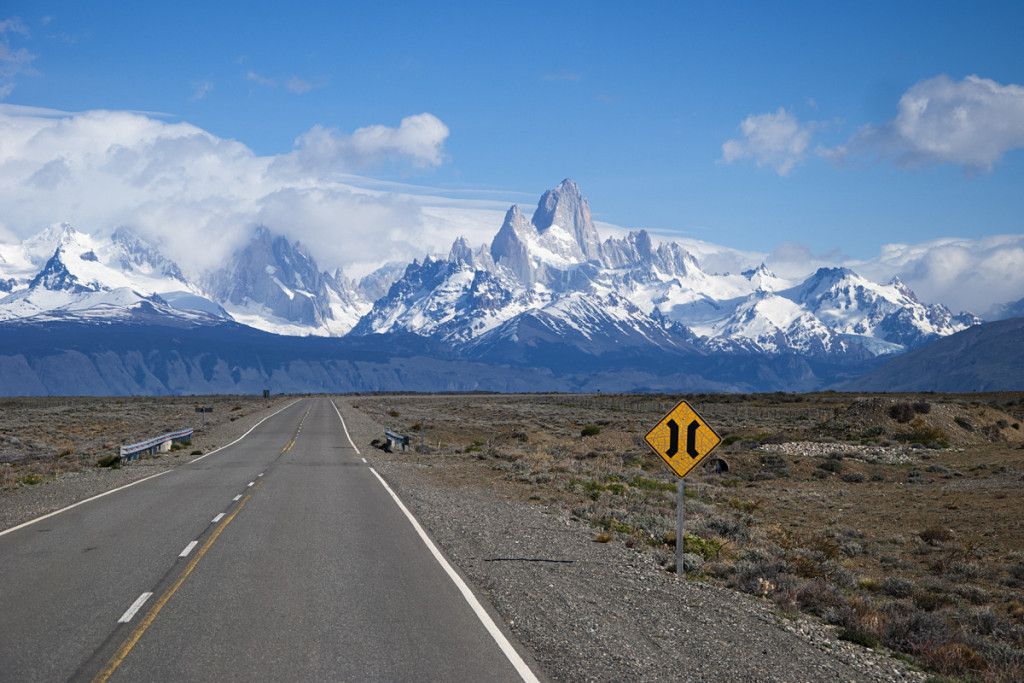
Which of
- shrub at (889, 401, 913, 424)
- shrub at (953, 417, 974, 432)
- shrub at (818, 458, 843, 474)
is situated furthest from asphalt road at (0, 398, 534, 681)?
shrub at (953, 417, 974, 432)

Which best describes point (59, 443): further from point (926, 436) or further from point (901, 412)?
point (901, 412)

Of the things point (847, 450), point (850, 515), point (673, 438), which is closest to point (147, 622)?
point (673, 438)

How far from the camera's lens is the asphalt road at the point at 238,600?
9352mm

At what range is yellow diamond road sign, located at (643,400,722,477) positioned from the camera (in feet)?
47.8

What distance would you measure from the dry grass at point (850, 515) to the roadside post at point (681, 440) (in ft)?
6.89

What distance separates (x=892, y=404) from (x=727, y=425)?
49.4 ft

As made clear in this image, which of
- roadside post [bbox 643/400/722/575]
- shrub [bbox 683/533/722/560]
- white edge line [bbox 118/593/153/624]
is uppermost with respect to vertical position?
roadside post [bbox 643/400/722/575]

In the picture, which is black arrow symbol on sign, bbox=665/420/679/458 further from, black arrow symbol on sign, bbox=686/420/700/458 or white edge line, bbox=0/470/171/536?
white edge line, bbox=0/470/171/536

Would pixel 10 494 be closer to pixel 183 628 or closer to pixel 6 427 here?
pixel 183 628

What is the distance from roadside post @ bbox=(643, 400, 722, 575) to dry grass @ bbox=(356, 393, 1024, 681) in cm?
210

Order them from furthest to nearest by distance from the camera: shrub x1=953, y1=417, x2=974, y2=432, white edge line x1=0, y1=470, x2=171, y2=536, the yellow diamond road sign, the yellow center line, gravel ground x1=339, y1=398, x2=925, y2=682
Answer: shrub x1=953, y1=417, x2=974, y2=432, white edge line x1=0, y1=470, x2=171, y2=536, the yellow diamond road sign, gravel ground x1=339, y1=398, x2=925, y2=682, the yellow center line

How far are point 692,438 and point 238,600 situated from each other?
22.8 ft

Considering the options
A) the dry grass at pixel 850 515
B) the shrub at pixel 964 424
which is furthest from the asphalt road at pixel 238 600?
the shrub at pixel 964 424

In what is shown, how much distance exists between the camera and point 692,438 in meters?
14.7
